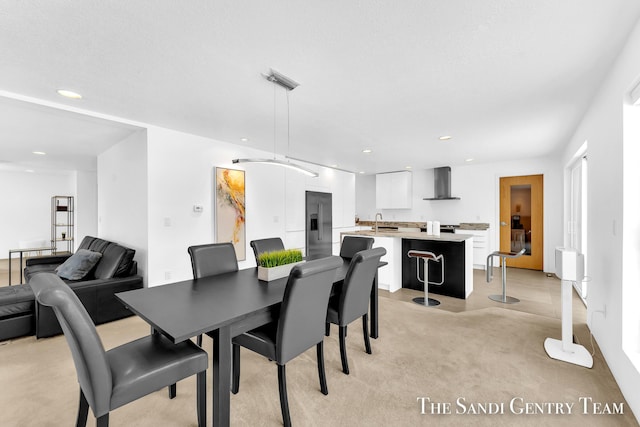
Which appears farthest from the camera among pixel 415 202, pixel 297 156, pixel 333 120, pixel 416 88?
pixel 415 202

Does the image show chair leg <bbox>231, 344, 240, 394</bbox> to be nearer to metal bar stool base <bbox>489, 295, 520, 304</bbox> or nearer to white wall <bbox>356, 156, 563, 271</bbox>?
metal bar stool base <bbox>489, 295, 520, 304</bbox>

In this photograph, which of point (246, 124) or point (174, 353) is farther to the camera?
point (246, 124)

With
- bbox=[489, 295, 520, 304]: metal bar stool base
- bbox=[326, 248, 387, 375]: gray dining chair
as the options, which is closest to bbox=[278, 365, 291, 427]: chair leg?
bbox=[326, 248, 387, 375]: gray dining chair

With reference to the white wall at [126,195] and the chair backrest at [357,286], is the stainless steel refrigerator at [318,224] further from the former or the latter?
→ the chair backrest at [357,286]

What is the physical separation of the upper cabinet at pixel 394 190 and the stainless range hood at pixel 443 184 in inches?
27.5

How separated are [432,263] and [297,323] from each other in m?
3.28

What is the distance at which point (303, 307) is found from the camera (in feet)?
5.63

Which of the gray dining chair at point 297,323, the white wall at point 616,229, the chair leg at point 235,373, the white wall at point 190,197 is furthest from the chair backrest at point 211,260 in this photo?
the white wall at point 616,229

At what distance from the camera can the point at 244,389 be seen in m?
1.99

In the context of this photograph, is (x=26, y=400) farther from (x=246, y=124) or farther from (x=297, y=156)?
(x=297, y=156)

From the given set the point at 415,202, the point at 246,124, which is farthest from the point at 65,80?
the point at 415,202

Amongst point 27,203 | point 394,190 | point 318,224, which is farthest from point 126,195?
point 394,190

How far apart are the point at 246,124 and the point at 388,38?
2214 mm

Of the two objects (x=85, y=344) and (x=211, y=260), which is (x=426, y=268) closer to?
(x=211, y=260)
